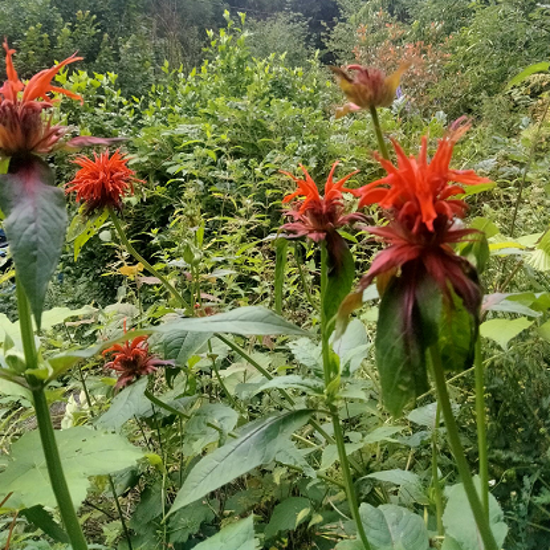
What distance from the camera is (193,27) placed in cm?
573

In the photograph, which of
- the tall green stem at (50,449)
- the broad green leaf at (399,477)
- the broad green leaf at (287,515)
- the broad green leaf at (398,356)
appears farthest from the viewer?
the broad green leaf at (287,515)

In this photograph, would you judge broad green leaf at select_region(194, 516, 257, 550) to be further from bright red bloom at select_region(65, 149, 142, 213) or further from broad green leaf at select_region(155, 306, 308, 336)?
bright red bloom at select_region(65, 149, 142, 213)

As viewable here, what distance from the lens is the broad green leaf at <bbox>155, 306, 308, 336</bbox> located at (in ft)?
0.93

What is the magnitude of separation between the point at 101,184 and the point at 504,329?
1.79 ft

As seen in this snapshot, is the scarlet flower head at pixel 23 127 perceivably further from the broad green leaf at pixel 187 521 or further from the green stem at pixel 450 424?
the broad green leaf at pixel 187 521

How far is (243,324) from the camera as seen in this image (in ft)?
0.99

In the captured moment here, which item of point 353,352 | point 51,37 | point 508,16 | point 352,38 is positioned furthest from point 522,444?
point 51,37

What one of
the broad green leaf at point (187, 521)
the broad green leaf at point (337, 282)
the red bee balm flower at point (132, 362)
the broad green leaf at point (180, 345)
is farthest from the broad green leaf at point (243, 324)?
the broad green leaf at point (187, 521)

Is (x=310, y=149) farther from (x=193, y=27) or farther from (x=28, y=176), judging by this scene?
(x=193, y=27)

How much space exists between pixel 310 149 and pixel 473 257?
1.46 m

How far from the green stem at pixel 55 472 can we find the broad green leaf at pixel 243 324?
137 mm

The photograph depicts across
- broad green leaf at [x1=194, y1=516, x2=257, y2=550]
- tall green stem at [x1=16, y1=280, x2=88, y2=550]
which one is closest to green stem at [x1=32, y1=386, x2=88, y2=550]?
A: tall green stem at [x1=16, y1=280, x2=88, y2=550]

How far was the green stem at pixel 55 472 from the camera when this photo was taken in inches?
13.3

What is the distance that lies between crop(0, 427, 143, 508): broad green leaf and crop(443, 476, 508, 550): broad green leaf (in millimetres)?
285
